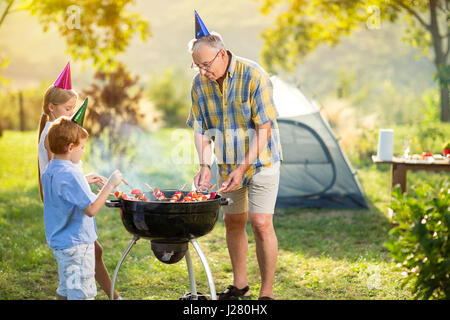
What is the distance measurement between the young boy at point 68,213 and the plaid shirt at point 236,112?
0.89 metres

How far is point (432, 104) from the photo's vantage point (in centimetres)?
1221

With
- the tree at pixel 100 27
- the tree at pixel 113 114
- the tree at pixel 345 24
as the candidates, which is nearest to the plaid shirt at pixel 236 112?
the tree at pixel 113 114

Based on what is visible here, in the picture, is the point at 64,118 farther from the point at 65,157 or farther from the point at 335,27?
the point at 335,27

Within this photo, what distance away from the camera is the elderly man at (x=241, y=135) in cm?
326

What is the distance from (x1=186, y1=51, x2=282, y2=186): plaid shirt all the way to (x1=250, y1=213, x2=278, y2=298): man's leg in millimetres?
242

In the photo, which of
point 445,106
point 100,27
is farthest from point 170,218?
point 445,106

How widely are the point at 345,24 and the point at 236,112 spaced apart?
9951mm

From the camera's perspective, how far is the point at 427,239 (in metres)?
2.65

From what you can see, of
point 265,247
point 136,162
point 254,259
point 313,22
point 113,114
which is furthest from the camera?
point 313,22

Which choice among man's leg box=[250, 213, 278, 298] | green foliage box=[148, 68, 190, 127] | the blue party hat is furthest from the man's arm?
green foliage box=[148, 68, 190, 127]

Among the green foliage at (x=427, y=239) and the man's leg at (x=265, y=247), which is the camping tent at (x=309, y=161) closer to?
the man's leg at (x=265, y=247)

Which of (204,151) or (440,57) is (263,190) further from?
(440,57)
